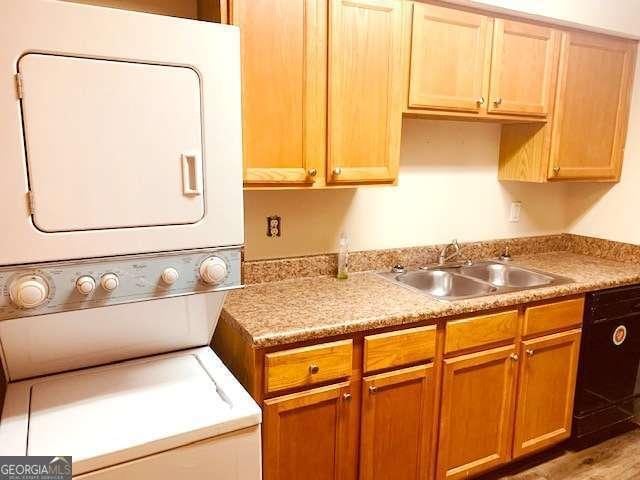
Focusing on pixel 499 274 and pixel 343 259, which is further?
pixel 499 274

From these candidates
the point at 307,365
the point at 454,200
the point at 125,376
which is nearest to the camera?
the point at 125,376

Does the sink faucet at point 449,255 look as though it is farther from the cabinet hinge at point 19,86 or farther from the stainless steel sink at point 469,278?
the cabinet hinge at point 19,86

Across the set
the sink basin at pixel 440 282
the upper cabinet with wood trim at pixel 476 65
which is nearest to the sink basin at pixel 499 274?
the sink basin at pixel 440 282

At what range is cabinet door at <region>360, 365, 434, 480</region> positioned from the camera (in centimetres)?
174

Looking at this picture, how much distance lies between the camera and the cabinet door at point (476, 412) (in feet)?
6.34

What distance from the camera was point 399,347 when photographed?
5.74 ft

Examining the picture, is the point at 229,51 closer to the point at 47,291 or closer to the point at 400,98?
the point at 47,291

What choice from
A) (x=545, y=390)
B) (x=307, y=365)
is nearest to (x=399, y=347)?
(x=307, y=365)

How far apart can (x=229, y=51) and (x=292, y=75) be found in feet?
1.73

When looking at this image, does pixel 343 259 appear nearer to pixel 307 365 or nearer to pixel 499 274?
pixel 307 365

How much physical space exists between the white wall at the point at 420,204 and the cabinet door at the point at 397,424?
0.75 meters

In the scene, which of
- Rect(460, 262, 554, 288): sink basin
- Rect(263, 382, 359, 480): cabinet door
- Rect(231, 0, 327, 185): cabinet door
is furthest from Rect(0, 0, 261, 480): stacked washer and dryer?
Rect(460, 262, 554, 288): sink basin

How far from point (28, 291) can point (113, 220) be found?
0.24 metres

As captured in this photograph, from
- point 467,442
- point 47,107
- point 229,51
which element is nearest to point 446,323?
point 467,442
